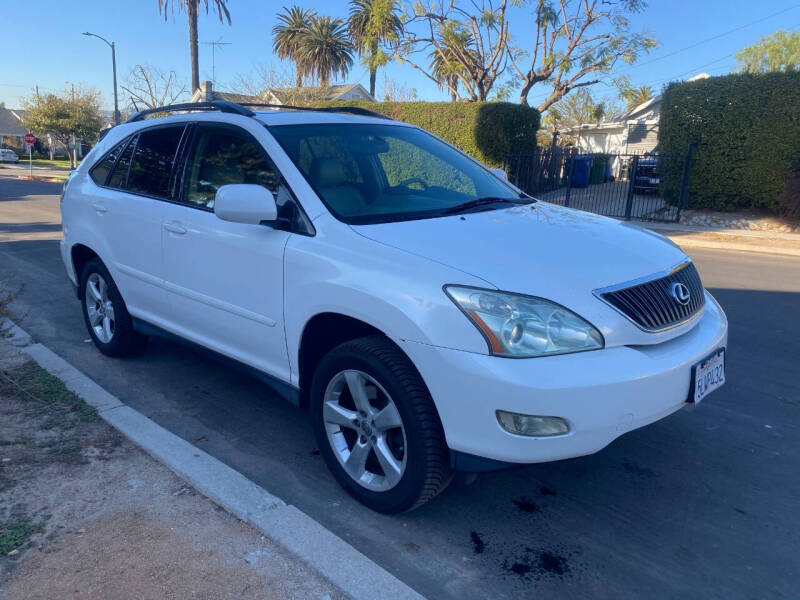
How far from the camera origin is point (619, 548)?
2.71 m

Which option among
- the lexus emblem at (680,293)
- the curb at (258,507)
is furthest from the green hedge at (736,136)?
the curb at (258,507)

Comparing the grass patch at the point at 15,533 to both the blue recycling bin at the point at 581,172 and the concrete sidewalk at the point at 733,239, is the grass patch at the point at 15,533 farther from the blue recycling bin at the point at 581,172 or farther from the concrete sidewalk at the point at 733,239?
the blue recycling bin at the point at 581,172

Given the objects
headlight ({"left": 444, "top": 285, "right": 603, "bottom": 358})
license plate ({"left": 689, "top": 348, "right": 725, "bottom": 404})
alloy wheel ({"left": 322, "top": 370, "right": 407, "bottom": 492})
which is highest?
headlight ({"left": 444, "top": 285, "right": 603, "bottom": 358})

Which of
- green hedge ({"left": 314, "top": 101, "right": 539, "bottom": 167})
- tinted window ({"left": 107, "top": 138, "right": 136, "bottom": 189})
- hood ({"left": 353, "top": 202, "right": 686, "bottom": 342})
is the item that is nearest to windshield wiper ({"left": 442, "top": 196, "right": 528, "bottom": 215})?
hood ({"left": 353, "top": 202, "right": 686, "bottom": 342})

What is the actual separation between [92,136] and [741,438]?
175 ft

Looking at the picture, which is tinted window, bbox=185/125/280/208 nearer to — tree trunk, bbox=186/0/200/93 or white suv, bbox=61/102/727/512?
white suv, bbox=61/102/727/512

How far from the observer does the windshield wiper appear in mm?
3386

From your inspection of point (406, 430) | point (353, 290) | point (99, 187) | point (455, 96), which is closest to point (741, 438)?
point (406, 430)

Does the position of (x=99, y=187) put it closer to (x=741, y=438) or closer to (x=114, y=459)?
(x=114, y=459)

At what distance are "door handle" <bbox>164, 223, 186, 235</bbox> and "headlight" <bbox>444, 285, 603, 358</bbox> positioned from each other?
1977 mm

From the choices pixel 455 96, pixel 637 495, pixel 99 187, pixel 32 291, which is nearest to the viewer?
pixel 637 495

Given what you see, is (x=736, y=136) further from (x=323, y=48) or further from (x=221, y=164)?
(x=323, y=48)

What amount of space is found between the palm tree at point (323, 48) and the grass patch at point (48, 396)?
41.6 metres

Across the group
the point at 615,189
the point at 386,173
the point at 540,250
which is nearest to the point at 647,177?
the point at 615,189
